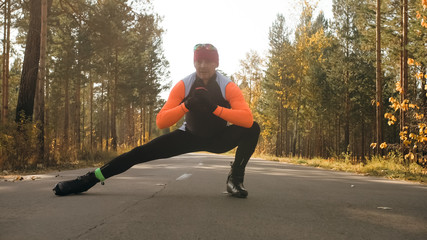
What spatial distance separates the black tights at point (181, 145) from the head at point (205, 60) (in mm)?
738

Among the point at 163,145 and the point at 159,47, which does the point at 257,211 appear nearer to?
the point at 163,145

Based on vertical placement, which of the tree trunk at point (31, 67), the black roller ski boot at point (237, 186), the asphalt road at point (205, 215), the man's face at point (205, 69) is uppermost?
the tree trunk at point (31, 67)

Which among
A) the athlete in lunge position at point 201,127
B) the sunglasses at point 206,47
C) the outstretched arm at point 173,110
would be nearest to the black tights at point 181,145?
the athlete in lunge position at point 201,127

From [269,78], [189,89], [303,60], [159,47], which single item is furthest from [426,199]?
[159,47]

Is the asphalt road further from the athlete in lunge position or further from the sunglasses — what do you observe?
the sunglasses

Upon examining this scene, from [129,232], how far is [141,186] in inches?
133

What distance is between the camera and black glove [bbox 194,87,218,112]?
453 centimetres

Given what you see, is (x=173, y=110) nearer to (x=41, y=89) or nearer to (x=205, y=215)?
(x=205, y=215)

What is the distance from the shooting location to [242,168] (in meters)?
5.22

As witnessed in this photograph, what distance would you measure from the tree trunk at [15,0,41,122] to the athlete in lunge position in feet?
34.6

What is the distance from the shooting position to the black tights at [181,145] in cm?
500

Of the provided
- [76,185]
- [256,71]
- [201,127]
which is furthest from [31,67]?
[256,71]

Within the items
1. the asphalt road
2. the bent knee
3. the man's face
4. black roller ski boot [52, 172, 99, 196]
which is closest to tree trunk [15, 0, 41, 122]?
the asphalt road

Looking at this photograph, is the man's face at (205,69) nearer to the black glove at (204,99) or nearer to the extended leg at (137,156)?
the black glove at (204,99)
